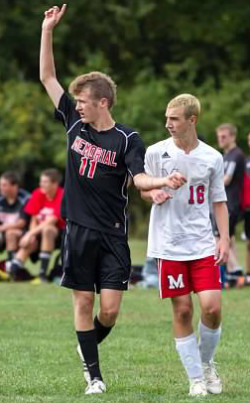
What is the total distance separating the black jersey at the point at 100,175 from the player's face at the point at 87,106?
0.09 metres

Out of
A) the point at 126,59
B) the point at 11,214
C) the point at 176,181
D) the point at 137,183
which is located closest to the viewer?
the point at 176,181

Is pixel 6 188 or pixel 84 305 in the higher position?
pixel 6 188

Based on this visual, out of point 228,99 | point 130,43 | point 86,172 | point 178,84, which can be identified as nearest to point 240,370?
point 86,172

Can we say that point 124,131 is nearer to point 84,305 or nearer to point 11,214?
point 84,305

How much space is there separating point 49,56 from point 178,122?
105 centimetres

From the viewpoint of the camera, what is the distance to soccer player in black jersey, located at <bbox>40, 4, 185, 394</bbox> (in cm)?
693

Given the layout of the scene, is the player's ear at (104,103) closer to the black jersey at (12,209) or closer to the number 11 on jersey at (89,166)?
the number 11 on jersey at (89,166)

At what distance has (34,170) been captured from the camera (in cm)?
3369

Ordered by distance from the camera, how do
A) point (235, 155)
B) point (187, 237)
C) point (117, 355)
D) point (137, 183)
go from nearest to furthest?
point (137, 183) < point (187, 237) < point (117, 355) < point (235, 155)

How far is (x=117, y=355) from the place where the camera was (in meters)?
8.69

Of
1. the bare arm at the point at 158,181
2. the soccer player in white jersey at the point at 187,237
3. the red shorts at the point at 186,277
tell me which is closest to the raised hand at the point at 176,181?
the bare arm at the point at 158,181

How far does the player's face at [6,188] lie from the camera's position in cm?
1569

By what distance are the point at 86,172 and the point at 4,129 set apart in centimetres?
2606

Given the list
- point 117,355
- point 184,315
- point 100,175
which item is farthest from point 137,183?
point 117,355
